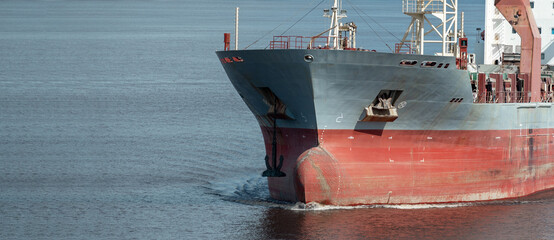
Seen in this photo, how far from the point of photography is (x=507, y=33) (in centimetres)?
4269

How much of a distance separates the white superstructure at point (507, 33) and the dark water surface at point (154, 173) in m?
9.81

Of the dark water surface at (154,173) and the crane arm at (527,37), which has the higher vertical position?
the crane arm at (527,37)

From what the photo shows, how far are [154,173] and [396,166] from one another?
11956mm

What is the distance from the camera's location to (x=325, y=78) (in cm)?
2878

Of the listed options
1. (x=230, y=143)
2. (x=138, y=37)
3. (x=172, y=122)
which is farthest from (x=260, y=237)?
(x=138, y=37)

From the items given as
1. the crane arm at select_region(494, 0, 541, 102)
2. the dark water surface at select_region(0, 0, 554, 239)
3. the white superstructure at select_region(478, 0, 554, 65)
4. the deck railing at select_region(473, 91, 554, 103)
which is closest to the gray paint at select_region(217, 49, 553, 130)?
the deck railing at select_region(473, 91, 554, 103)

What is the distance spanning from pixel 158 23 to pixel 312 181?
143m

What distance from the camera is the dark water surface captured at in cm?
2862

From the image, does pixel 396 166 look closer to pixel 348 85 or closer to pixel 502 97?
pixel 348 85

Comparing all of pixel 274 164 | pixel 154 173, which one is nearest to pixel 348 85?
pixel 274 164

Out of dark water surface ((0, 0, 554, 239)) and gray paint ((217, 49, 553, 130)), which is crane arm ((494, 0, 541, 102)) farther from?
gray paint ((217, 49, 553, 130))

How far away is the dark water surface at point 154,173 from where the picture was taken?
28.6 meters

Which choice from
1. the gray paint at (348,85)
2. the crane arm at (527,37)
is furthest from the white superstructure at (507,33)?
the gray paint at (348,85)

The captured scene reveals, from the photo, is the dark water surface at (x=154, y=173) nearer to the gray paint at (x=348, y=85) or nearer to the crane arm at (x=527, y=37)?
the gray paint at (x=348, y=85)
